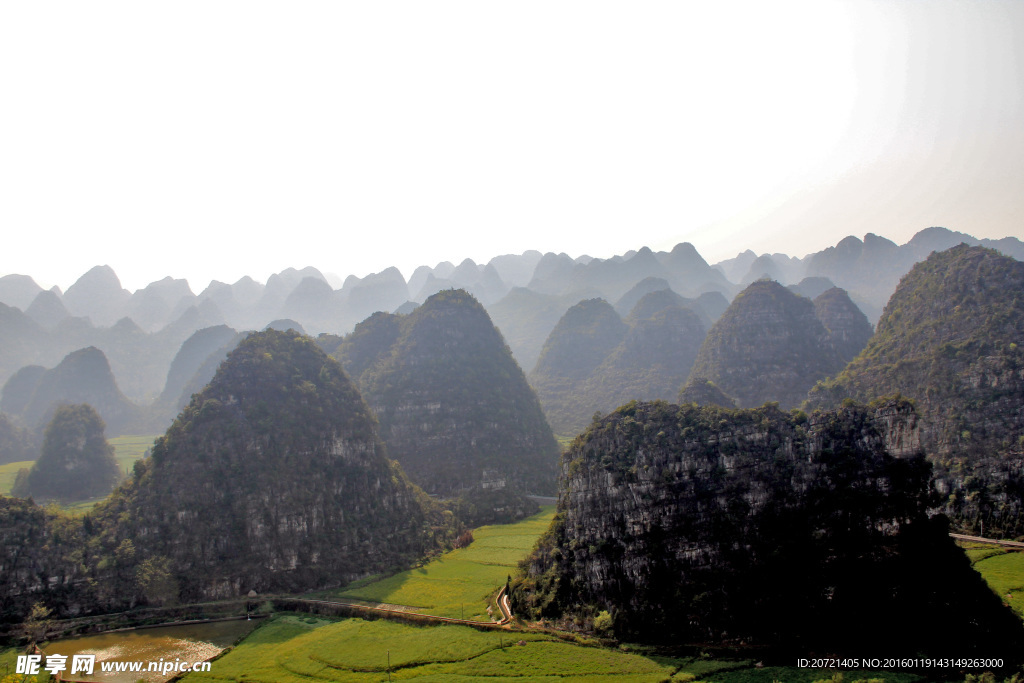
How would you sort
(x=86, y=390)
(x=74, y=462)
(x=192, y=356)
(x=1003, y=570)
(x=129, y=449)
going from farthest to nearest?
(x=192, y=356) < (x=86, y=390) < (x=129, y=449) < (x=74, y=462) < (x=1003, y=570)

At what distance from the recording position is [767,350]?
4156 inches

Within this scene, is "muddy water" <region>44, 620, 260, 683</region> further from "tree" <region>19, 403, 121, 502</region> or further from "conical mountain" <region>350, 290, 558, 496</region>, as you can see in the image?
"tree" <region>19, 403, 121, 502</region>

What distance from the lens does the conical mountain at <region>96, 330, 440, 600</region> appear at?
50.8 meters

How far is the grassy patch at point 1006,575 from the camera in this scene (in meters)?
38.2

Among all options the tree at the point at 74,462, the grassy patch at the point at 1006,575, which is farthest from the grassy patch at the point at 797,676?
Result: the tree at the point at 74,462

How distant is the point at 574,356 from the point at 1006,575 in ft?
356

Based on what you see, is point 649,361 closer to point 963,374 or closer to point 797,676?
point 963,374

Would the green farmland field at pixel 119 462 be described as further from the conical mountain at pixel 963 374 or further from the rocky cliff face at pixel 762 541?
the conical mountain at pixel 963 374

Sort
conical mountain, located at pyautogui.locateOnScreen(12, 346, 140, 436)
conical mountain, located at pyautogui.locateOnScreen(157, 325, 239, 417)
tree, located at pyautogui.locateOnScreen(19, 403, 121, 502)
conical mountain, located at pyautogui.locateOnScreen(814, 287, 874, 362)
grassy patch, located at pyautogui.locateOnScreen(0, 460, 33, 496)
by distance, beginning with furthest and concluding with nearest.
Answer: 1. conical mountain, located at pyautogui.locateOnScreen(157, 325, 239, 417)
2. conical mountain, located at pyautogui.locateOnScreen(12, 346, 140, 436)
3. conical mountain, located at pyautogui.locateOnScreen(814, 287, 874, 362)
4. tree, located at pyautogui.locateOnScreen(19, 403, 121, 502)
5. grassy patch, located at pyautogui.locateOnScreen(0, 460, 33, 496)

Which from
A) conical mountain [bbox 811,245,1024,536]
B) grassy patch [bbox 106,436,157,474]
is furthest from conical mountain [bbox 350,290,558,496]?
grassy patch [bbox 106,436,157,474]

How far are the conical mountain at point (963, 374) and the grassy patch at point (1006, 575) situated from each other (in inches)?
251

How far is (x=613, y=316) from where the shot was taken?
158 metres

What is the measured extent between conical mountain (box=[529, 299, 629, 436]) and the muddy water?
289ft

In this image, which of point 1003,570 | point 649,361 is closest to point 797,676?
point 1003,570
